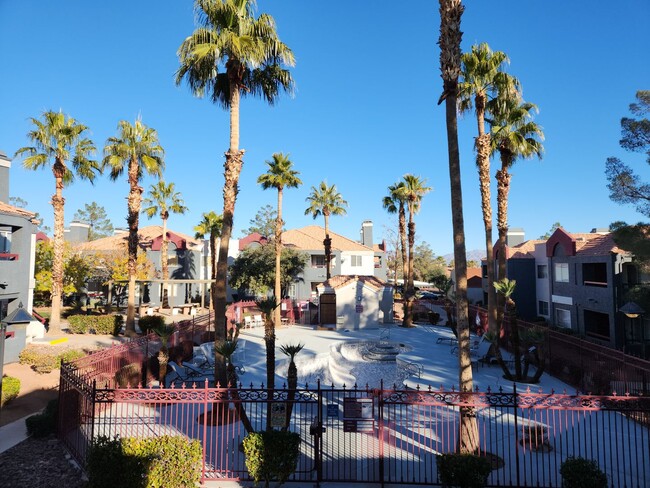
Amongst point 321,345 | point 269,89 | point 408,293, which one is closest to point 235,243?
point 408,293

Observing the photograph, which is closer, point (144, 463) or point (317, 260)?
point (144, 463)

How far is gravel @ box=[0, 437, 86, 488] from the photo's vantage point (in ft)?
24.6

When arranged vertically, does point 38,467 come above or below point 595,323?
below

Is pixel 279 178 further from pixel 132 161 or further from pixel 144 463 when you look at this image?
pixel 144 463

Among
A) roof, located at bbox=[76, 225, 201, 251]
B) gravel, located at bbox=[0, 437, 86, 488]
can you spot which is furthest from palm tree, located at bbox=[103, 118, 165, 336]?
roof, located at bbox=[76, 225, 201, 251]

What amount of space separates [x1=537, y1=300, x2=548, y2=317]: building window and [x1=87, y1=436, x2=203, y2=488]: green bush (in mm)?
29173

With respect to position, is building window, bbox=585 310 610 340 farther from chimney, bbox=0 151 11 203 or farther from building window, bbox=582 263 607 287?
chimney, bbox=0 151 11 203

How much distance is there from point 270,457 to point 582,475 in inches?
207

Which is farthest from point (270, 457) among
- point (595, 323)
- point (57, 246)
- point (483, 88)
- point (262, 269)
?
point (262, 269)

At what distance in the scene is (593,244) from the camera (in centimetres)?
2338

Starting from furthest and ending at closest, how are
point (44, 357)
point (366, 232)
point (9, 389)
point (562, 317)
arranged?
point (366, 232)
point (562, 317)
point (44, 357)
point (9, 389)

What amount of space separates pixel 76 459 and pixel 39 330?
16023 millimetres

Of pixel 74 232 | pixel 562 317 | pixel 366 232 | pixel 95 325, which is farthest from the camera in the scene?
pixel 366 232

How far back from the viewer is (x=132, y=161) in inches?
845
